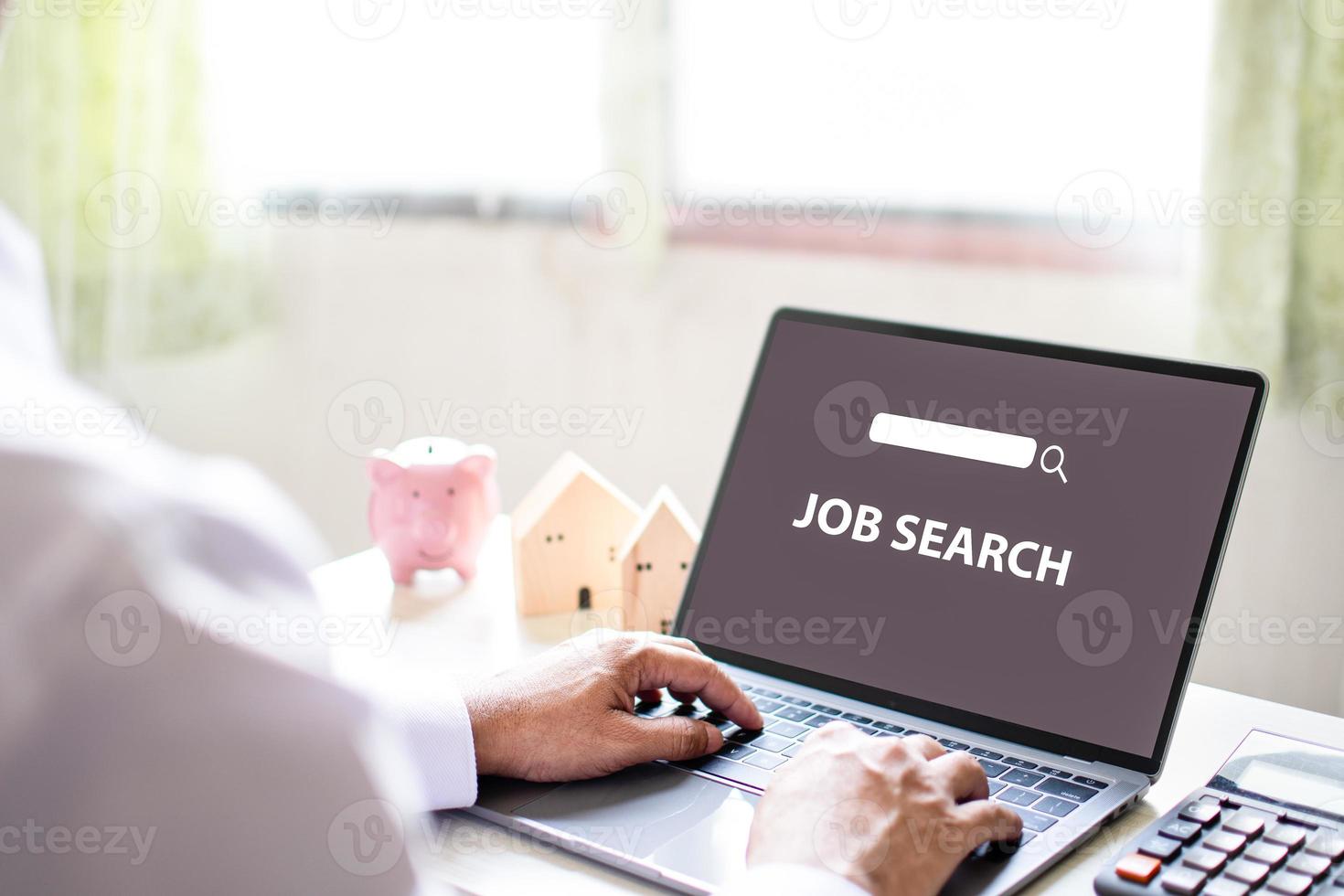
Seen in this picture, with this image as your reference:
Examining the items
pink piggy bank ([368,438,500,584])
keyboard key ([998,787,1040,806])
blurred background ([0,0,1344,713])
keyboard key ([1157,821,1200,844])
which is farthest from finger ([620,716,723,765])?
blurred background ([0,0,1344,713])

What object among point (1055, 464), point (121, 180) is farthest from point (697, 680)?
point (121, 180)

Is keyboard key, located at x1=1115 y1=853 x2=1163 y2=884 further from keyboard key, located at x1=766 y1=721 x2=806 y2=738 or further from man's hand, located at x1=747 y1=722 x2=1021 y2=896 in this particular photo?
keyboard key, located at x1=766 y1=721 x2=806 y2=738

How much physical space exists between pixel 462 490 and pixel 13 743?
0.90 m

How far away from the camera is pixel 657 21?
2305 millimetres

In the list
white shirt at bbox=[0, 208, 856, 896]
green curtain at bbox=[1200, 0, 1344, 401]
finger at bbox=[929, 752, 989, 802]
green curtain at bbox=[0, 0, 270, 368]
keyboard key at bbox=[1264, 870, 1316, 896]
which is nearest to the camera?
white shirt at bbox=[0, 208, 856, 896]

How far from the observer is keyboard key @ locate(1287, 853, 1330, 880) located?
0.73 meters

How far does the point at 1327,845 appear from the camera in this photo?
2.49ft

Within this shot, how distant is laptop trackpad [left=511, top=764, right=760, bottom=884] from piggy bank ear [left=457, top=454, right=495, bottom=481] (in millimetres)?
511

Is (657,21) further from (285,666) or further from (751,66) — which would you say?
(285,666)

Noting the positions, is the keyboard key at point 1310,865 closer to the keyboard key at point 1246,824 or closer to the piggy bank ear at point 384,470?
the keyboard key at point 1246,824

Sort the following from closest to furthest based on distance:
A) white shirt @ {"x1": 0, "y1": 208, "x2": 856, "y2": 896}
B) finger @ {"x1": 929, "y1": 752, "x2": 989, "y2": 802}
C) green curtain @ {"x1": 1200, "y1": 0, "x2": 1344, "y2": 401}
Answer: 1. white shirt @ {"x1": 0, "y1": 208, "x2": 856, "y2": 896}
2. finger @ {"x1": 929, "y1": 752, "x2": 989, "y2": 802}
3. green curtain @ {"x1": 1200, "y1": 0, "x2": 1344, "y2": 401}

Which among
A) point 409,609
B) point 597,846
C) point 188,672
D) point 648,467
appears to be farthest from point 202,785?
point 648,467

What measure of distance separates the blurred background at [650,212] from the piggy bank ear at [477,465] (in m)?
1.01

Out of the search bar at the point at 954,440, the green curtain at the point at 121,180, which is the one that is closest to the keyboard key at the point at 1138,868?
the search bar at the point at 954,440
